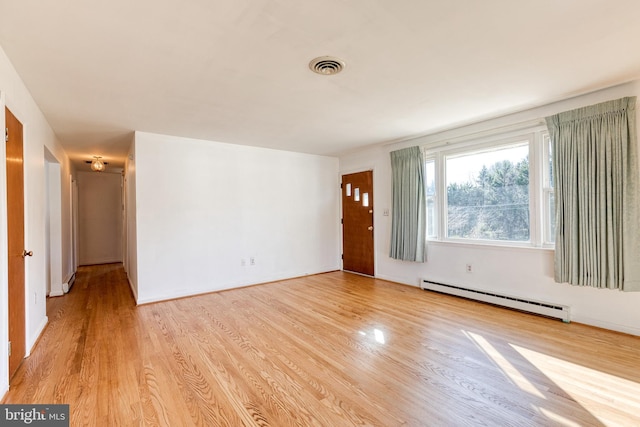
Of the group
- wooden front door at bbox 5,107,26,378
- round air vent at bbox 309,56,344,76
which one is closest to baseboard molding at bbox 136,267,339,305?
wooden front door at bbox 5,107,26,378

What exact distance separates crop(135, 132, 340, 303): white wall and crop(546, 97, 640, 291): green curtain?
12.4 feet

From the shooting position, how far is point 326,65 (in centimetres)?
231

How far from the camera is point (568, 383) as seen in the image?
2047mm

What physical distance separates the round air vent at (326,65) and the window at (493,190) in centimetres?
256

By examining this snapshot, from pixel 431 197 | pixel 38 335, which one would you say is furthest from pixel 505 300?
pixel 38 335

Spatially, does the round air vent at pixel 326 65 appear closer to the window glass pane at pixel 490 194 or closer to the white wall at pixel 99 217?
the window glass pane at pixel 490 194

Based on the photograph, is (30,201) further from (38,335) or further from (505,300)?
(505,300)

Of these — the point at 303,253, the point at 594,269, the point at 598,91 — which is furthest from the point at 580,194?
the point at 303,253

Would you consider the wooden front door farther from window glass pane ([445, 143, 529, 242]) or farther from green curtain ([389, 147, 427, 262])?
window glass pane ([445, 143, 529, 242])

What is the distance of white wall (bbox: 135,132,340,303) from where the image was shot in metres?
4.11

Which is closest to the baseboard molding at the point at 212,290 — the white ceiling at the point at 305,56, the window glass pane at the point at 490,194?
the white ceiling at the point at 305,56

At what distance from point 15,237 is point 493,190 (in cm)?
493

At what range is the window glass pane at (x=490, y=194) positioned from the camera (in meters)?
3.61

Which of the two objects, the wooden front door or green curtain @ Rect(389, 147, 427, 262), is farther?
green curtain @ Rect(389, 147, 427, 262)
